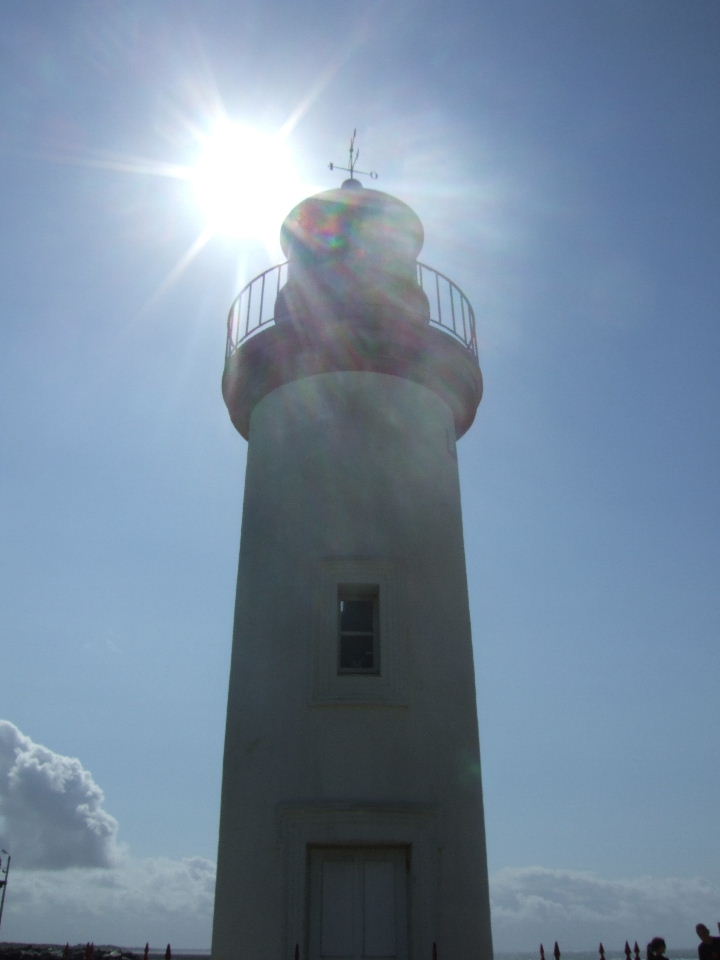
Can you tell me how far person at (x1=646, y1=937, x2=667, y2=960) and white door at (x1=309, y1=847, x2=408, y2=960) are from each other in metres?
2.13

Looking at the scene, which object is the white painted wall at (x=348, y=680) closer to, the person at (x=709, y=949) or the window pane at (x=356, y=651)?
the window pane at (x=356, y=651)

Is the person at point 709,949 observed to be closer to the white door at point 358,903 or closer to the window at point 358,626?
the white door at point 358,903

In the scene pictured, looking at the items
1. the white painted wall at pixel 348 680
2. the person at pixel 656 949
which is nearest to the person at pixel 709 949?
the person at pixel 656 949

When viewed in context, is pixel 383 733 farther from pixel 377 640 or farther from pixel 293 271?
pixel 293 271

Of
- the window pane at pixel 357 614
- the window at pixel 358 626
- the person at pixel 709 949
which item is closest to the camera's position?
the person at pixel 709 949

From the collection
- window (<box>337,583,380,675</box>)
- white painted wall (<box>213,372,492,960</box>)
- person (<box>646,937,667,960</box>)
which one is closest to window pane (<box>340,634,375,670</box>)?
window (<box>337,583,380,675</box>)

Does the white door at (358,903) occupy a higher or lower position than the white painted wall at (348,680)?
lower

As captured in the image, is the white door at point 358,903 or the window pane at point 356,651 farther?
the window pane at point 356,651

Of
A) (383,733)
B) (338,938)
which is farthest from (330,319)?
(338,938)

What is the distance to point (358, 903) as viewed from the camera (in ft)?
26.4

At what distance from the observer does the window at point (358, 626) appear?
9.35m

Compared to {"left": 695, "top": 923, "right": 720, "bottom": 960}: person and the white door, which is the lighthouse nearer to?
the white door

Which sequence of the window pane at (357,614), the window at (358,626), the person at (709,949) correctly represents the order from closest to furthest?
1. the person at (709,949)
2. the window at (358,626)
3. the window pane at (357,614)

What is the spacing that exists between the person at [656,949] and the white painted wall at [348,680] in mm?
1446
